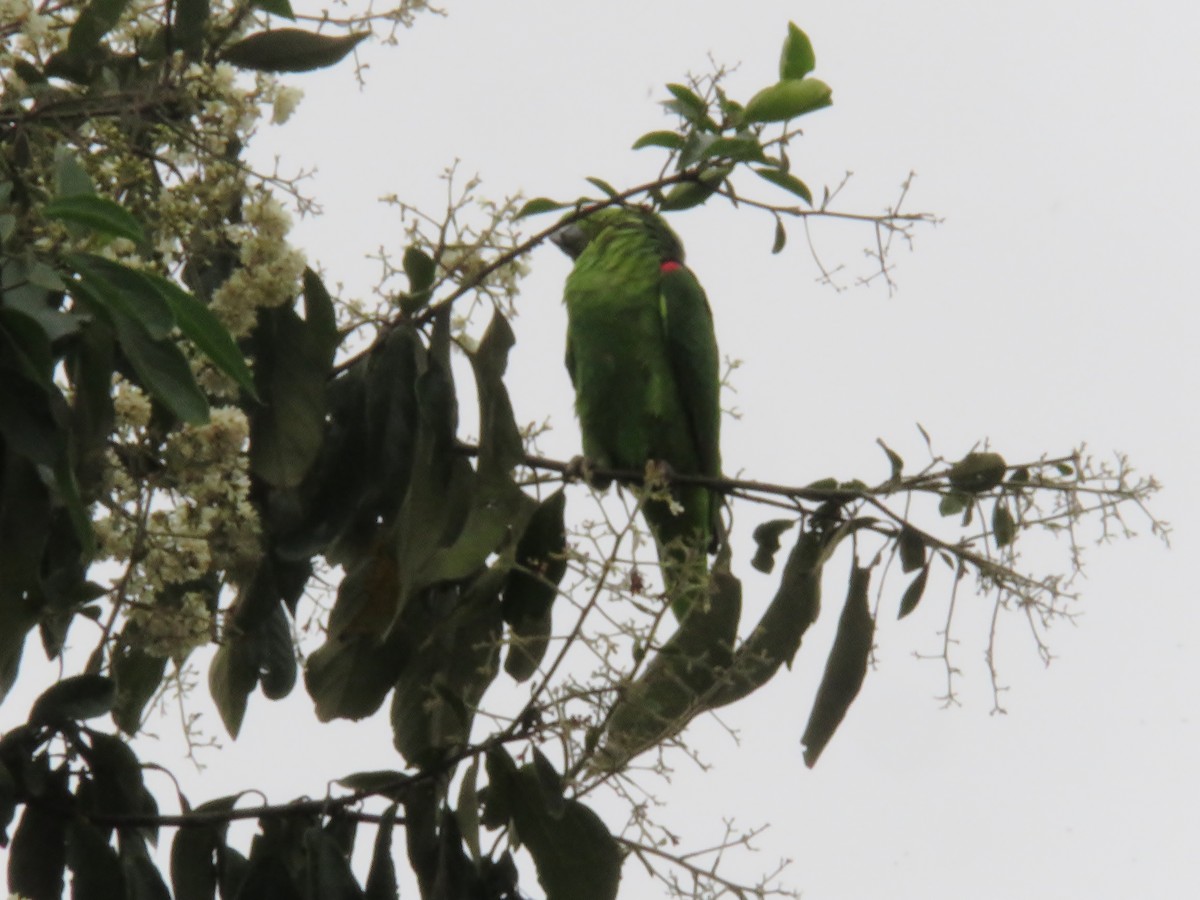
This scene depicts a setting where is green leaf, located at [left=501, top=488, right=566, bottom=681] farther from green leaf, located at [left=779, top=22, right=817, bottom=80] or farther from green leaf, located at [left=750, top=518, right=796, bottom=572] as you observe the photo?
green leaf, located at [left=779, top=22, right=817, bottom=80]

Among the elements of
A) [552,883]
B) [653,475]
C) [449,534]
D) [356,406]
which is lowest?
[552,883]

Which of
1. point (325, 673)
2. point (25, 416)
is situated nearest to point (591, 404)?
point (325, 673)

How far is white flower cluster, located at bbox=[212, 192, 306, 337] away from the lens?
4.91ft

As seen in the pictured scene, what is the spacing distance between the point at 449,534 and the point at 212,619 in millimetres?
397

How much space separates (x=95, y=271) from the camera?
120cm

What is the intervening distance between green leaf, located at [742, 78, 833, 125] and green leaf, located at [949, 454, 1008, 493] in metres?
0.52

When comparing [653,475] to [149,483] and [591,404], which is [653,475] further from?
[591,404]

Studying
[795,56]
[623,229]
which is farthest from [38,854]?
[623,229]

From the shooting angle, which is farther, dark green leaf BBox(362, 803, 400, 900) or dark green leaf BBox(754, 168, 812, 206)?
dark green leaf BBox(754, 168, 812, 206)

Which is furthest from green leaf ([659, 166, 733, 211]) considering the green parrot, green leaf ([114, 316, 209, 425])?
the green parrot

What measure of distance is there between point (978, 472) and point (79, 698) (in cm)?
120

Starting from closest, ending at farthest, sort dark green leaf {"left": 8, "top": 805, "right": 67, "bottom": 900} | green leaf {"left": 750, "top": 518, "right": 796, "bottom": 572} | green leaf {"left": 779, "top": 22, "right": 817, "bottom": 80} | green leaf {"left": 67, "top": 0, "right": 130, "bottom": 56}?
green leaf {"left": 67, "top": 0, "right": 130, "bottom": 56}, dark green leaf {"left": 8, "top": 805, "right": 67, "bottom": 900}, green leaf {"left": 779, "top": 22, "right": 817, "bottom": 80}, green leaf {"left": 750, "top": 518, "right": 796, "bottom": 572}

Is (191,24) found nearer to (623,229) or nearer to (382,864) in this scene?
(382,864)

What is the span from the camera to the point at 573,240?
3.81 m
